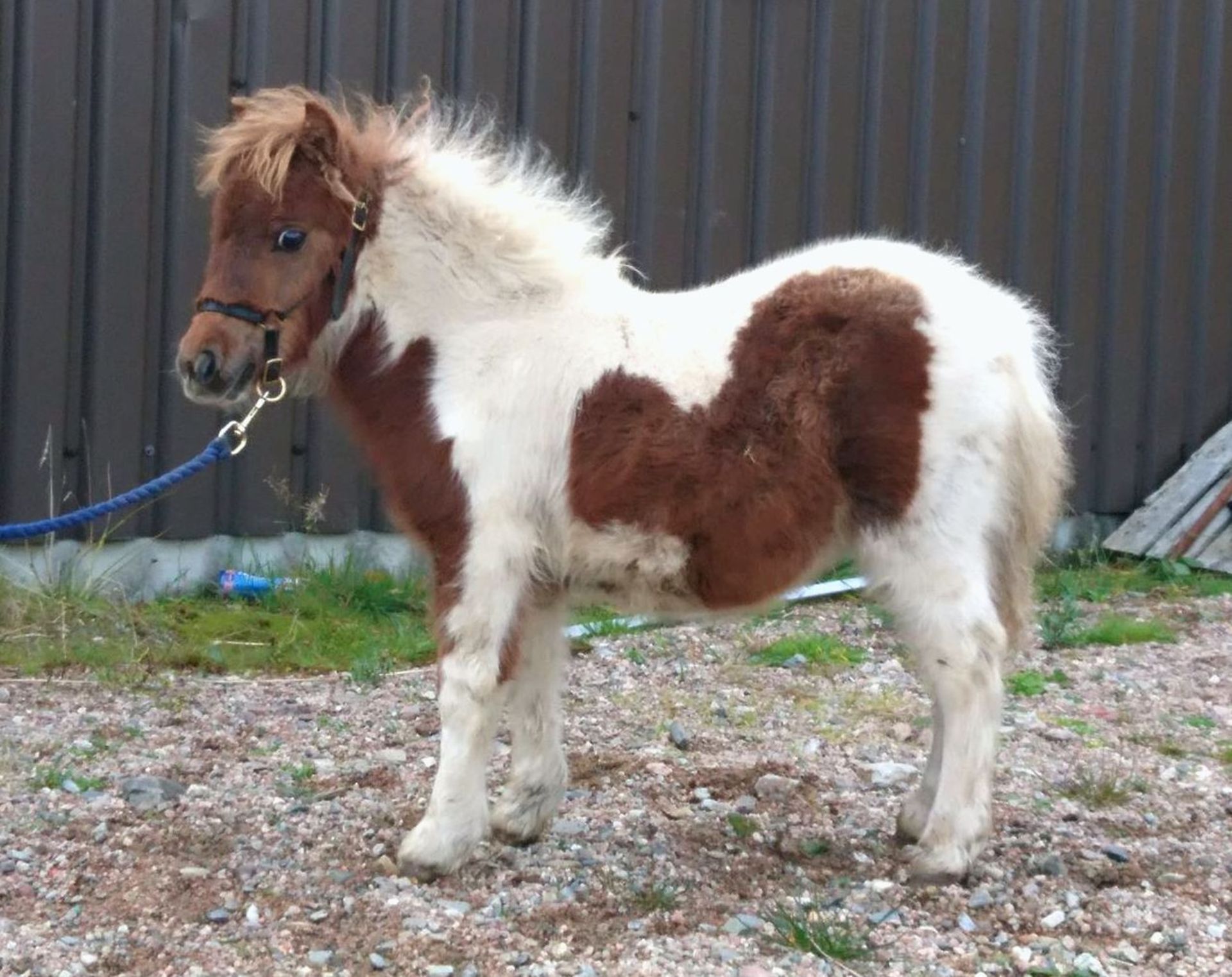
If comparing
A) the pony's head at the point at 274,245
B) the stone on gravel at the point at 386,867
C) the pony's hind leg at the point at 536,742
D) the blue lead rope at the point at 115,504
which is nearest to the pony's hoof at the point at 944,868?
the pony's hind leg at the point at 536,742

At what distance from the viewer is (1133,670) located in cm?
671

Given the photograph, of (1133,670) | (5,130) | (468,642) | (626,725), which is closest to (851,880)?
(468,642)

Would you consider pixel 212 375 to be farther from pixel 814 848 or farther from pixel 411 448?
pixel 814 848

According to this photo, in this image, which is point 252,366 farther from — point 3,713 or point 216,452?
point 3,713

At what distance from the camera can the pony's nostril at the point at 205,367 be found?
4.15 metres

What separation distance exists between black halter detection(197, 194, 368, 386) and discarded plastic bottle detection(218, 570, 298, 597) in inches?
122

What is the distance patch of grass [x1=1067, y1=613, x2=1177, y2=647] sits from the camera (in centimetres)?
714

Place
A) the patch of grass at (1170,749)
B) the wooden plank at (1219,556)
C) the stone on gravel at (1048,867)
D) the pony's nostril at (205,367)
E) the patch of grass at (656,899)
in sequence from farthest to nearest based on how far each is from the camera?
1. the wooden plank at (1219,556)
2. the patch of grass at (1170,749)
3. the stone on gravel at (1048,867)
4. the pony's nostril at (205,367)
5. the patch of grass at (656,899)

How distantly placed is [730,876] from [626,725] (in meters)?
1.51

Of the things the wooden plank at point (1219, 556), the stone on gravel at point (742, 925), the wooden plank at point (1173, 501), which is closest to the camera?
the stone on gravel at point (742, 925)

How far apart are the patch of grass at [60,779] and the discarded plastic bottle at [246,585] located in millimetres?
2349

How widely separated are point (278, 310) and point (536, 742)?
1448mm

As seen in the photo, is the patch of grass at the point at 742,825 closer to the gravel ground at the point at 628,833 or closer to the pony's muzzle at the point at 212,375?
the gravel ground at the point at 628,833

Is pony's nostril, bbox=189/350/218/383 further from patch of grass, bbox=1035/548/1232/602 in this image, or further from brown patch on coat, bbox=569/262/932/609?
patch of grass, bbox=1035/548/1232/602
